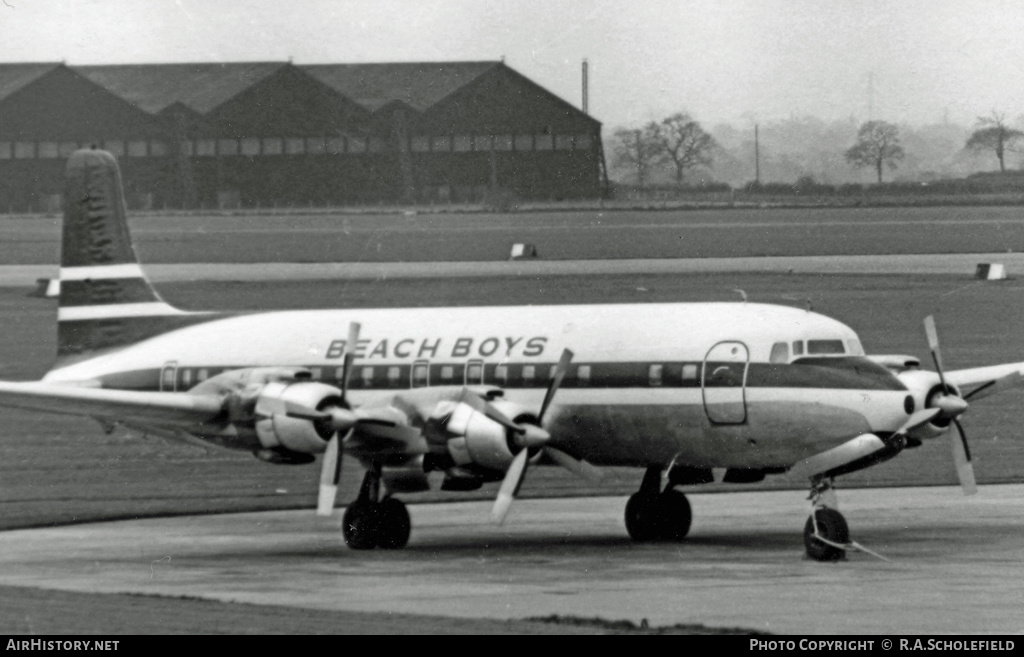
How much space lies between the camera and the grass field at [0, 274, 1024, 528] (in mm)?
37938

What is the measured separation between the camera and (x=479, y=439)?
90.1 ft

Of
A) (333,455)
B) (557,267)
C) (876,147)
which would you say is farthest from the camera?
(557,267)

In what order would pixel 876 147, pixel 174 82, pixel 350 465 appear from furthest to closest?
pixel 174 82
pixel 876 147
pixel 350 465

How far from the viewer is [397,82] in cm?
5512

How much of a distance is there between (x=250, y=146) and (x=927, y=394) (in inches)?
1606

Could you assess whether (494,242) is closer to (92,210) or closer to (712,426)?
(92,210)

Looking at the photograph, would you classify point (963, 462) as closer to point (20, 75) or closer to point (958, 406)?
point (958, 406)

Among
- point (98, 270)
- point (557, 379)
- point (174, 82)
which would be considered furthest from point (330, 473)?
point (174, 82)

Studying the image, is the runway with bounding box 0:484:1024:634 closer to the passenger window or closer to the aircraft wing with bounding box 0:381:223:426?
the aircraft wing with bounding box 0:381:223:426

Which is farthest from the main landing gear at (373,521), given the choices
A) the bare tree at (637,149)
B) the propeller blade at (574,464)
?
the bare tree at (637,149)

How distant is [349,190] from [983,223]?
59258 millimetres

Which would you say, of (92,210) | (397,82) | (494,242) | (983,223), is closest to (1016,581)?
(92,210)

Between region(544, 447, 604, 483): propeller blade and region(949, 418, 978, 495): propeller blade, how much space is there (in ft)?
18.0

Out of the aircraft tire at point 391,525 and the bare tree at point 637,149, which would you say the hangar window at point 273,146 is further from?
the aircraft tire at point 391,525
